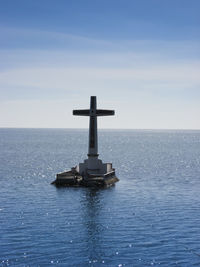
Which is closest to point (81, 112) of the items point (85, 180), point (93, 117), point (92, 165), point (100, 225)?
point (93, 117)

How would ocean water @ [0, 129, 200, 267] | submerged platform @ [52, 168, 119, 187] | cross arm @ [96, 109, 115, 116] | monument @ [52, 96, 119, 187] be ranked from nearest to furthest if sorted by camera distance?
ocean water @ [0, 129, 200, 267]
submerged platform @ [52, 168, 119, 187]
monument @ [52, 96, 119, 187]
cross arm @ [96, 109, 115, 116]

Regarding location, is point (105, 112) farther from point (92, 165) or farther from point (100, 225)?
point (100, 225)

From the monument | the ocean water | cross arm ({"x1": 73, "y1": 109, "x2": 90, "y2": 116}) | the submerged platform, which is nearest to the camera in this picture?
the ocean water

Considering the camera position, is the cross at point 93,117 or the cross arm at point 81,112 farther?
the cross arm at point 81,112

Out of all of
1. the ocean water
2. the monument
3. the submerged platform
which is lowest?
the ocean water

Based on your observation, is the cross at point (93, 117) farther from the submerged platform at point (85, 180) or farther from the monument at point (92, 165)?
the submerged platform at point (85, 180)

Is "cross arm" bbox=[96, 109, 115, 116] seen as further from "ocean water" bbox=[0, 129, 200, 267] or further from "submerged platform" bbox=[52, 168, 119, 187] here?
"ocean water" bbox=[0, 129, 200, 267]

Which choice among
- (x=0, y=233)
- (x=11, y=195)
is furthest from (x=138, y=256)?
(x=11, y=195)

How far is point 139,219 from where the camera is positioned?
2024 inches

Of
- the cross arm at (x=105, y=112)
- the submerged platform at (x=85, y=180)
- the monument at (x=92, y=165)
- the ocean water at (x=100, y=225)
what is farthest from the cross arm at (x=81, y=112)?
the ocean water at (x=100, y=225)

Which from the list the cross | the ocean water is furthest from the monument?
the ocean water

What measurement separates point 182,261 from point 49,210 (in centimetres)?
2468

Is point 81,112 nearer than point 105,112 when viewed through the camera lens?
No

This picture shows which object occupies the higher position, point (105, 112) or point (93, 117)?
point (105, 112)
